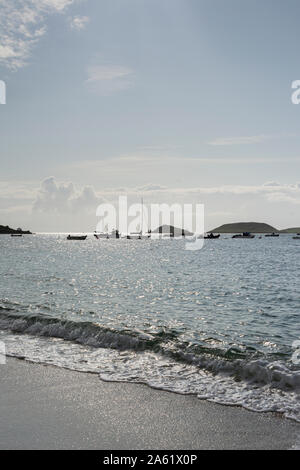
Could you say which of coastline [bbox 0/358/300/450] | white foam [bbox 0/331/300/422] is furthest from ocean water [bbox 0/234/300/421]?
coastline [bbox 0/358/300/450]

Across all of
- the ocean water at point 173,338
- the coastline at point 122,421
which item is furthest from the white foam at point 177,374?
the coastline at point 122,421

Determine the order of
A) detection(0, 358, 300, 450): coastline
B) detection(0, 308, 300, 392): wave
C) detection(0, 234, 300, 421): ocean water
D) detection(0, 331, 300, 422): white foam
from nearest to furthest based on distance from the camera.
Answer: detection(0, 358, 300, 450): coastline < detection(0, 331, 300, 422): white foam < detection(0, 234, 300, 421): ocean water < detection(0, 308, 300, 392): wave

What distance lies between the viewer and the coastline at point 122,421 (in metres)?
6.43

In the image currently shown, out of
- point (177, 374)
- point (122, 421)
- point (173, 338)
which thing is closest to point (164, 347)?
point (173, 338)

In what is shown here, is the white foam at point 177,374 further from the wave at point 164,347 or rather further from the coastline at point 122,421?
the coastline at point 122,421

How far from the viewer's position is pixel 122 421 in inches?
286

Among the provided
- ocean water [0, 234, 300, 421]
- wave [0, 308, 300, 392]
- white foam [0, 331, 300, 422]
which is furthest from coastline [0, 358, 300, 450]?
wave [0, 308, 300, 392]

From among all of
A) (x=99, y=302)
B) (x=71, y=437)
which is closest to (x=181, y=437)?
(x=71, y=437)

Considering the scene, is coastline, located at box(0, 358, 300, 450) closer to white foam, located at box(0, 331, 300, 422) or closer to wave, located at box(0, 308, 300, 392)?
white foam, located at box(0, 331, 300, 422)

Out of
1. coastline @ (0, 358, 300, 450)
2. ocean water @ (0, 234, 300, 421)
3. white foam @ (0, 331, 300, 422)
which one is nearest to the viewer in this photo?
coastline @ (0, 358, 300, 450)

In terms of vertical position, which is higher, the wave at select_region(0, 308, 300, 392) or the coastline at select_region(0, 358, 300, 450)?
the coastline at select_region(0, 358, 300, 450)

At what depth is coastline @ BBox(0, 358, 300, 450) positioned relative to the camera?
253 inches

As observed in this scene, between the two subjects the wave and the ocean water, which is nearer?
the ocean water
